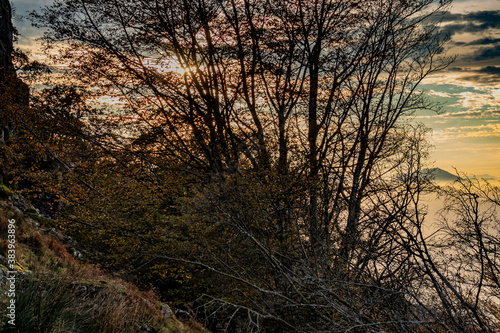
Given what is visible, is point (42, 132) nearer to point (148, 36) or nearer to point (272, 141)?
point (148, 36)

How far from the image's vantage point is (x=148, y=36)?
14070mm

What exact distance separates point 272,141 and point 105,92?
27.6 feet

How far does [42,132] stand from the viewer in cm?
1567

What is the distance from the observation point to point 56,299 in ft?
12.0

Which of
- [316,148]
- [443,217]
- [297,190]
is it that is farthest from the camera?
[316,148]

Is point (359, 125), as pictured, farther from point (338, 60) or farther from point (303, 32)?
point (303, 32)

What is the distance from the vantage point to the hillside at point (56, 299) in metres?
3.33

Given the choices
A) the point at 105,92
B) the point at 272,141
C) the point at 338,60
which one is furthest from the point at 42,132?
the point at 338,60

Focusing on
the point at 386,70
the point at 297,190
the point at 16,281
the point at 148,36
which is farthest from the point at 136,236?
the point at 386,70

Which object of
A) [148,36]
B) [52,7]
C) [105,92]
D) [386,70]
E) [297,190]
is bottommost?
[297,190]

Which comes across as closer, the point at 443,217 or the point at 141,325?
the point at 141,325

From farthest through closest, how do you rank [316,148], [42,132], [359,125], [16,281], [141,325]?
[42,132] → [359,125] → [316,148] → [141,325] → [16,281]

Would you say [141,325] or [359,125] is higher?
[359,125]

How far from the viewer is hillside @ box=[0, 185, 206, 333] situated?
3326 millimetres
